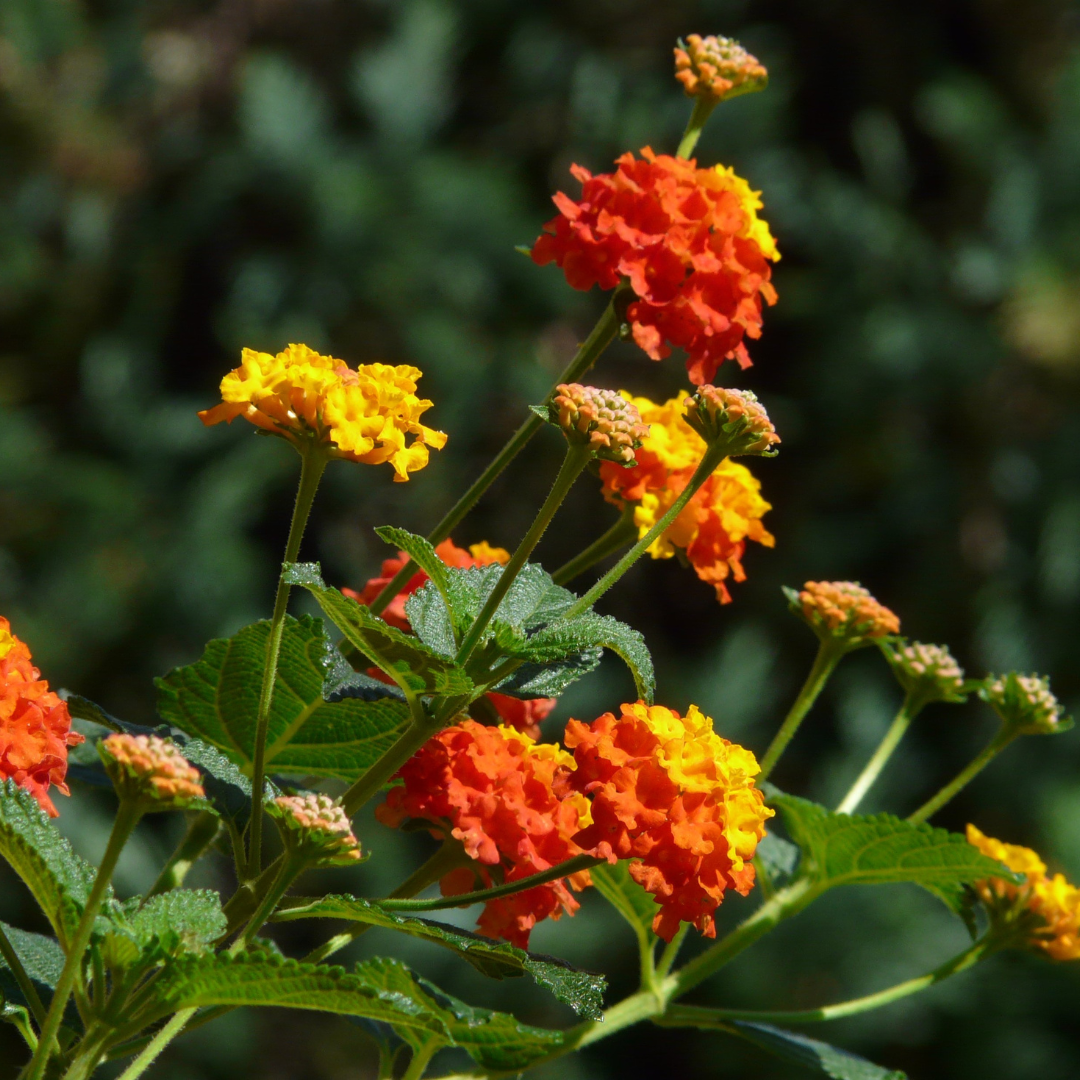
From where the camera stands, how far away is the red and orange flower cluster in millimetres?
406

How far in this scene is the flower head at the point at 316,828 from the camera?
1.21 ft

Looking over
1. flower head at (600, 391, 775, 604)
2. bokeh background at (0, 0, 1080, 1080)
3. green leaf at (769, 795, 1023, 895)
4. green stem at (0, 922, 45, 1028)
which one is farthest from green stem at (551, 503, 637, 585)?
bokeh background at (0, 0, 1080, 1080)

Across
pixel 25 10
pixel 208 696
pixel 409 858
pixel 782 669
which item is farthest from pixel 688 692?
pixel 208 696

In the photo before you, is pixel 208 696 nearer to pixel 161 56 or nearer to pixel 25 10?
pixel 25 10

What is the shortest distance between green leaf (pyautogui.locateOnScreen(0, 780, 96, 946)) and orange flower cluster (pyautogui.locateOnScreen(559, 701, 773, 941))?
0.14 meters

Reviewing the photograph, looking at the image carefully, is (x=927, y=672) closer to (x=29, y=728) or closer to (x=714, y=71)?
(x=714, y=71)

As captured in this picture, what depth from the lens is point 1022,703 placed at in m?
0.61

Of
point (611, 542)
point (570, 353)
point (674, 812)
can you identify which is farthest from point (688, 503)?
point (570, 353)

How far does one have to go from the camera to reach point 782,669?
2783mm

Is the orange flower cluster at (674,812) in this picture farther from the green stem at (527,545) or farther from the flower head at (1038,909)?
the flower head at (1038,909)

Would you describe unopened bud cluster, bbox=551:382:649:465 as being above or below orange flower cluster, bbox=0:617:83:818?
above

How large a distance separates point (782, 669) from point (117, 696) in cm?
130

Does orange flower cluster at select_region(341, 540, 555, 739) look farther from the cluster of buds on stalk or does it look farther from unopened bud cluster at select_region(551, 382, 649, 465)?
the cluster of buds on stalk

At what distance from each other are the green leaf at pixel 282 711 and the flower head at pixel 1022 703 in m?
0.28
